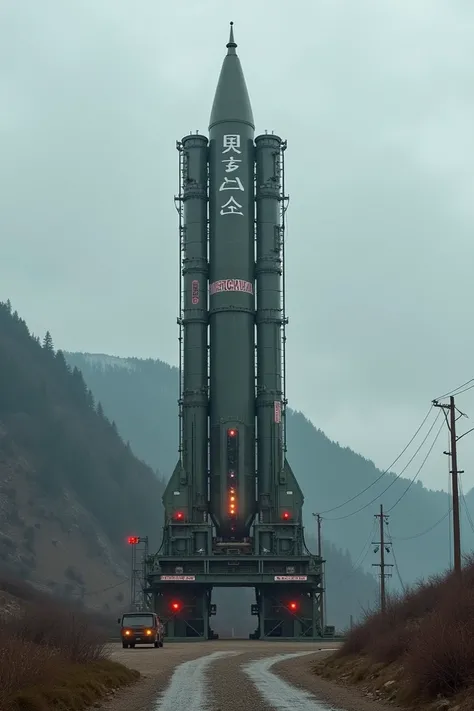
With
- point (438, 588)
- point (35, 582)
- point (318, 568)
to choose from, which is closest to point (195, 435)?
point (318, 568)

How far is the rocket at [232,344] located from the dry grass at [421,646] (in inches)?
1683

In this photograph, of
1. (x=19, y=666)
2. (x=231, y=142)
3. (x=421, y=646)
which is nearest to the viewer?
(x=19, y=666)

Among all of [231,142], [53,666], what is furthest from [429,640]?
[231,142]

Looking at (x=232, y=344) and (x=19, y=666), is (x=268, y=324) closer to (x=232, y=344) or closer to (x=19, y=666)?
(x=232, y=344)

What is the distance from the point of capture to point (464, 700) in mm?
19656

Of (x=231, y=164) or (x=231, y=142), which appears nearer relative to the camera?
(x=231, y=164)

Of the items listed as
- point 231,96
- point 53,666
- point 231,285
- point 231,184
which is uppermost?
point 231,96

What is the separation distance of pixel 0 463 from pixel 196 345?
10046cm

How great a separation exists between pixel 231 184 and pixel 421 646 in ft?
224

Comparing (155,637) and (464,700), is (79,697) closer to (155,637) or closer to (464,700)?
(464,700)

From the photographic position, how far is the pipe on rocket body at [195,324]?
85312 millimetres

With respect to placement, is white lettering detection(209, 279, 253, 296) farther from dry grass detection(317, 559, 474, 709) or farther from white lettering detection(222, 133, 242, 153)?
dry grass detection(317, 559, 474, 709)

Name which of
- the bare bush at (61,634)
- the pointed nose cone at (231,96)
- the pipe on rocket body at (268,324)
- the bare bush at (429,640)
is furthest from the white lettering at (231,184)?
the bare bush at (61,634)

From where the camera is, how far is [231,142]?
88625 millimetres
